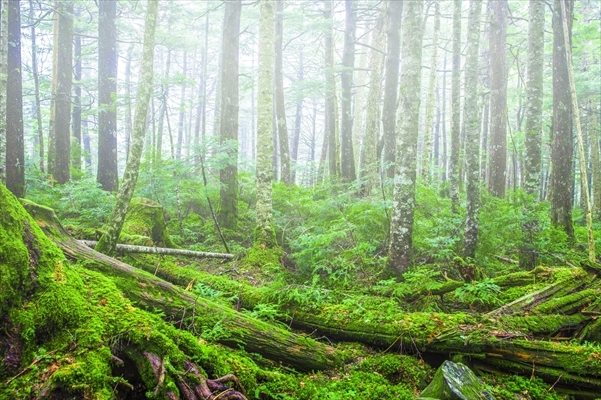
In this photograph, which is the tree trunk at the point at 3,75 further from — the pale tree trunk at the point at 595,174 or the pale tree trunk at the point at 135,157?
the pale tree trunk at the point at 595,174

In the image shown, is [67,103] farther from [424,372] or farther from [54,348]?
[424,372]

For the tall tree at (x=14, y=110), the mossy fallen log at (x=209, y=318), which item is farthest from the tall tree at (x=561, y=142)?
the tall tree at (x=14, y=110)

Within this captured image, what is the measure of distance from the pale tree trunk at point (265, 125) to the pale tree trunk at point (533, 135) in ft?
17.5

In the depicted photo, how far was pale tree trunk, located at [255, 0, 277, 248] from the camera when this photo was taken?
27.5ft

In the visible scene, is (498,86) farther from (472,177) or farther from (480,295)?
(480,295)

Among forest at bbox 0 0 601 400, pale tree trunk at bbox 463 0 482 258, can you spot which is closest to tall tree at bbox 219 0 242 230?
forest at bbox 0 0 601 400

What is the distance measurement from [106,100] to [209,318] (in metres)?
11.7

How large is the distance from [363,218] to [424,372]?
4.07 m

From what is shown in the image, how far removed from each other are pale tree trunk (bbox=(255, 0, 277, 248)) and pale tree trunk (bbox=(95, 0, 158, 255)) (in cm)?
240

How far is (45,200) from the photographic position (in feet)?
35.0

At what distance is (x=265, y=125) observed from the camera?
8.55m

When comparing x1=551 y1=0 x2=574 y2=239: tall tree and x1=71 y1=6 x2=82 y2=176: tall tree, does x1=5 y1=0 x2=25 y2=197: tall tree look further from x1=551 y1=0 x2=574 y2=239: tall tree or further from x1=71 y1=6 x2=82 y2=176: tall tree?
x1=551 y1=0 x2=574 y2=239: tall tree

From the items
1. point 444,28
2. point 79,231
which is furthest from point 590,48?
point 79,231

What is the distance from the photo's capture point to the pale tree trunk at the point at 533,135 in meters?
7.40
